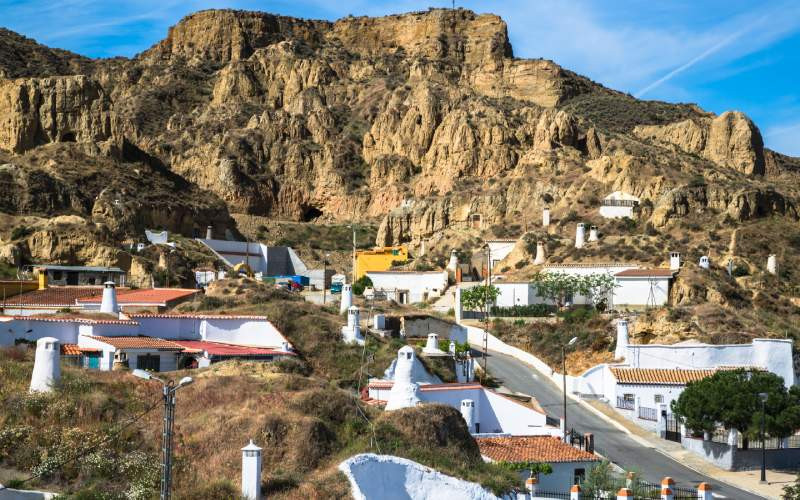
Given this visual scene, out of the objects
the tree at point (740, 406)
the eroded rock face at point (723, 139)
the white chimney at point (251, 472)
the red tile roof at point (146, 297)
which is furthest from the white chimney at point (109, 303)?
the eroded rock face at point (723, 139)

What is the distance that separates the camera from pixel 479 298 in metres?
71.1

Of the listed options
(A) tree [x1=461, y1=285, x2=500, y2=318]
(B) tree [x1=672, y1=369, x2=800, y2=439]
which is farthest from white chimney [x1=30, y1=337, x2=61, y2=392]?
(A) tree [x1=461, y1=285, x2=500, y2=318]

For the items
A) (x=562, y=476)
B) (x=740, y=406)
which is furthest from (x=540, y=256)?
(x=562, y=476)

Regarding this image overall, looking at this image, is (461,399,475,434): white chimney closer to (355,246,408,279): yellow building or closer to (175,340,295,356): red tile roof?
(175,340,295,356): red tile roof

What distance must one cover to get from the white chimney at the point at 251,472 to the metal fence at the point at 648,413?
27620 millimetres

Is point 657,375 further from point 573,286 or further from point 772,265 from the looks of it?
point 772,265

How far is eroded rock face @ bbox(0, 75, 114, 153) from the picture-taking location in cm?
9081

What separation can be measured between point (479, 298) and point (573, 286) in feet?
19.1

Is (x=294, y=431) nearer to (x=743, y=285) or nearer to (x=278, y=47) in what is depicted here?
(x=743, y=285)

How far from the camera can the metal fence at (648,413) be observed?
4678 cm

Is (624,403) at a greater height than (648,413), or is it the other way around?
(624,403)

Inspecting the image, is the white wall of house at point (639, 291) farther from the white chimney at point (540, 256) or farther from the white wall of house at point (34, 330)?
the white wall of house at point (34, 330)

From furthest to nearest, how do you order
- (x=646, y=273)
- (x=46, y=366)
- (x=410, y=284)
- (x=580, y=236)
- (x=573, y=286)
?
(x=410, y=284) < (x=580, y=236) < (x=573, y=286) < (x=646, y=273) < (x=46, y=366)

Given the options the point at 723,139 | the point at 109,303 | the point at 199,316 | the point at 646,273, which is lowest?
the point at 199,316
